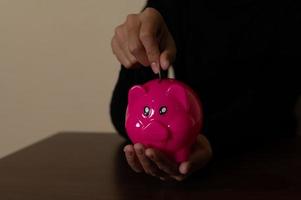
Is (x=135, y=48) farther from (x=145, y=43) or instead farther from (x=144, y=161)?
(x=144, y=161)

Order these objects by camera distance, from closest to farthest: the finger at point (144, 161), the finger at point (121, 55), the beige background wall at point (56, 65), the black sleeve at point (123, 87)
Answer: the finger at point (144, 161)
the finger at point (121, 55)
the black sleeve at point (123, 87)
the beige background wall at point (56, 65)

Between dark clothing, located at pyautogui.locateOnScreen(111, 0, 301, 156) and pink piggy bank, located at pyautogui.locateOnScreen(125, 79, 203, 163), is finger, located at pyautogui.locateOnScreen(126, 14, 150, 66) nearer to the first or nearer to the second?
pink piggy bank, located at pyautogui.locateOnScreen(125, 79, 203, 163)

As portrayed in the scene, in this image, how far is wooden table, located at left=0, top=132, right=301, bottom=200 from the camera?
51 cm

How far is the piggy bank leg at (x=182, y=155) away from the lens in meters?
0.49

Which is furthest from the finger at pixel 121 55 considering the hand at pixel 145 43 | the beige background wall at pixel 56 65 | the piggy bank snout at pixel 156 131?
the beige background wall at pixel 56 65

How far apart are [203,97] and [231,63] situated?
0.26 feet

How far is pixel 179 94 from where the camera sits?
18.9 inches

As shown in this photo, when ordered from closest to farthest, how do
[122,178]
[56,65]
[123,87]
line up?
[122,178] → [123,87] → [56,65]

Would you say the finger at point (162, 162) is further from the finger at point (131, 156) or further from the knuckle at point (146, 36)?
the knuckle at point (146, 36)

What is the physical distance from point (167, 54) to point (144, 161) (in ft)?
0.41

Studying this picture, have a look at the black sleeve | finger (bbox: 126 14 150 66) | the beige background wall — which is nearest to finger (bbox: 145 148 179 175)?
finger (bbox: 126 14 150 66)

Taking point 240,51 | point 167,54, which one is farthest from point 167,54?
point 240,51

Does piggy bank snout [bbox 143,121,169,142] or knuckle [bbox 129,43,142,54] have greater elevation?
knuckle [bbox 129,43,142,54]

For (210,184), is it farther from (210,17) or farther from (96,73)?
(96,73)
